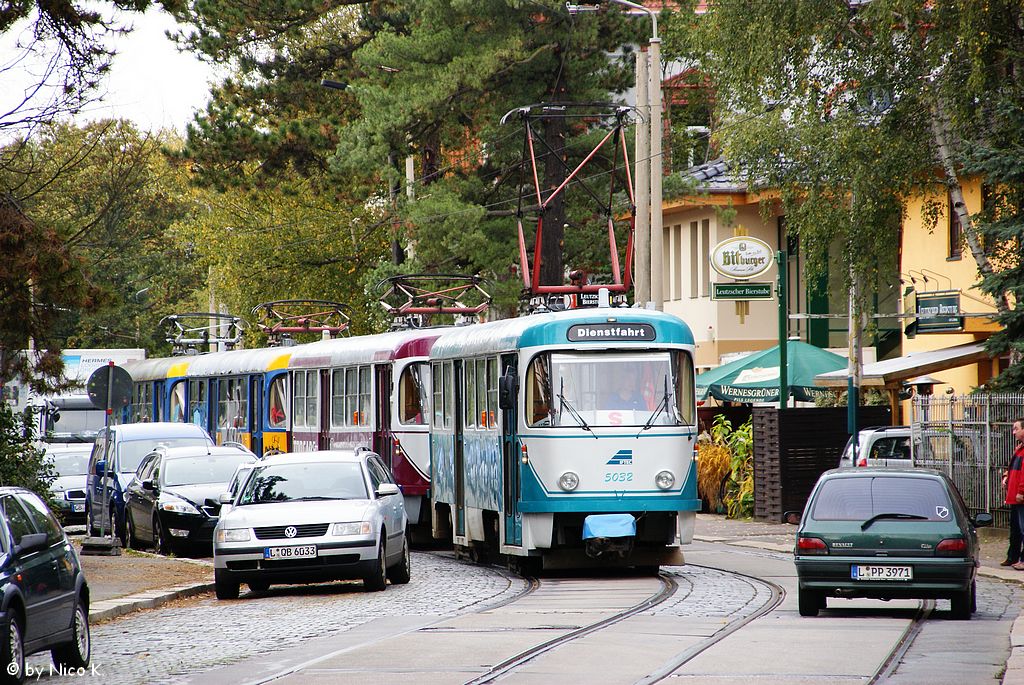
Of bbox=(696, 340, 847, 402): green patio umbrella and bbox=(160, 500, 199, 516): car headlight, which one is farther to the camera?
bbox=(696, 340, 847, 402): green patio umbrella

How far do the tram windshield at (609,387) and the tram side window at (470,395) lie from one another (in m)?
2.76

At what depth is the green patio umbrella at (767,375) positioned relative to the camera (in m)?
39.4

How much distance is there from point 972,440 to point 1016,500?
7.15 metres

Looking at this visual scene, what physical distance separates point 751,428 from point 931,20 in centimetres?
932

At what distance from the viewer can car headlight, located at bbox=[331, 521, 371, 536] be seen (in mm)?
20062

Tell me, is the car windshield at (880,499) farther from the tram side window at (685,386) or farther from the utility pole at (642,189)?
the utility pole at (642,189)

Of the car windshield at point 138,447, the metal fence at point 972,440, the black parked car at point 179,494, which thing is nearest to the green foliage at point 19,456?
the black parked car at point 179,494

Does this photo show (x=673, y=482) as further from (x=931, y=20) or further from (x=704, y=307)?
(x=704, y=307)

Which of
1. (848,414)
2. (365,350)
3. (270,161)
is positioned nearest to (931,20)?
(848,414)

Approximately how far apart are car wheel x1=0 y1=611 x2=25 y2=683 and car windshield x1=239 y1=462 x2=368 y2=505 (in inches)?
342

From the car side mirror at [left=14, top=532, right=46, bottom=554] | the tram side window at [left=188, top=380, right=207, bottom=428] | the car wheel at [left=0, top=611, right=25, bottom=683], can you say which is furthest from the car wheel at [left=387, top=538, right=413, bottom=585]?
the tram side window at [left=188, top=380, right=207, bottom=428]

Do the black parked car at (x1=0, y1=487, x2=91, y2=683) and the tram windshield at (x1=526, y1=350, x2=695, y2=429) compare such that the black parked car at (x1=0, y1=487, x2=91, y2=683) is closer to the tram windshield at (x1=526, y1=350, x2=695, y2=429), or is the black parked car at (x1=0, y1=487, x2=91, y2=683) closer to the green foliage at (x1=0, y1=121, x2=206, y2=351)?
the green foliage at (x1=0, y1=121, x2=206, y2=351)

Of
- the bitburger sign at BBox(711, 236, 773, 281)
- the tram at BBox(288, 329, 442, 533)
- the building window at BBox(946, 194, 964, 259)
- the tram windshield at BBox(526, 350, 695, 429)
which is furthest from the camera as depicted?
the building window at BBox(946, 194, 964, 259)

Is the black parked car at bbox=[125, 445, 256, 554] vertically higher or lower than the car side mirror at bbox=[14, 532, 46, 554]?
lower
